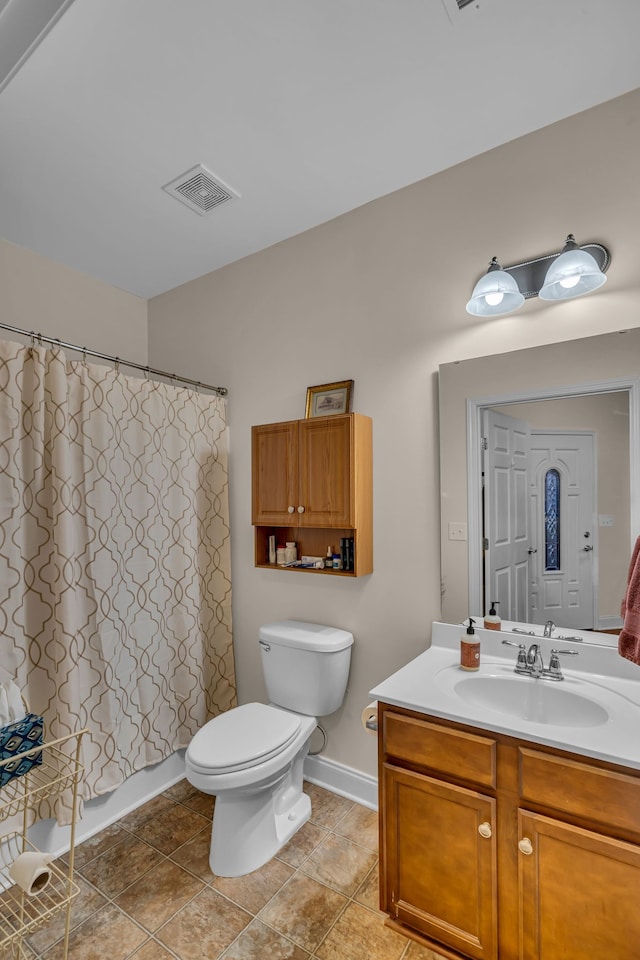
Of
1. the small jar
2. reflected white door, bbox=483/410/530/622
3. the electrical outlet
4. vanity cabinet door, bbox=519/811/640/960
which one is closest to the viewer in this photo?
vanity cabinet door, bbox=519/811/640/960

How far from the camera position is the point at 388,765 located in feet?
4.67

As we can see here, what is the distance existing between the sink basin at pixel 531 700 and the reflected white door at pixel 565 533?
0.25m

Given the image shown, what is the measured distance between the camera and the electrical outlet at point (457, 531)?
1.80 meters

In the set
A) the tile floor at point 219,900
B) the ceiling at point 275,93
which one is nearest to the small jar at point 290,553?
the tile floor at point 219,900

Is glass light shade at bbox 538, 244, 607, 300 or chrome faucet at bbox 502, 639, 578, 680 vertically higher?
glass light shade at bbox 538, 244, 607, 300

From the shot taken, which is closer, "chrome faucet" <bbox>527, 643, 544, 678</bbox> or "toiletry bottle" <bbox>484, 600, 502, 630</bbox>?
"chrome faucet" <bbox>527, 643, 544, 678</bbox>

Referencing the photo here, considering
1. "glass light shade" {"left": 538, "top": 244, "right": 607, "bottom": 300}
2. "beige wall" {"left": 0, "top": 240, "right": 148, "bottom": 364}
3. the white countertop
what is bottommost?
the white countertop

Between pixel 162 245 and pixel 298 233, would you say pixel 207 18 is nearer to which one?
pixel 298 233

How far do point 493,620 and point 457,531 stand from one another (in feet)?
1.14

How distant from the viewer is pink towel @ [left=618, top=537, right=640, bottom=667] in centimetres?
133

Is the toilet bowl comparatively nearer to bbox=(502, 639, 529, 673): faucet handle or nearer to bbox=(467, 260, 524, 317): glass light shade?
bbox=(502, 639, 529, 673): faucet handle

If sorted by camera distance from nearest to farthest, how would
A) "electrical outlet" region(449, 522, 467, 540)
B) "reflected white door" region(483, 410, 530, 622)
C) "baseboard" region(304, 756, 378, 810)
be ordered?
1. "reflected white door" region(483, 410, 530, 622)
2. "electrical outlet" region(449, 522, 467, 540)
3. "baseboard" region(304, 756, 378, 810)

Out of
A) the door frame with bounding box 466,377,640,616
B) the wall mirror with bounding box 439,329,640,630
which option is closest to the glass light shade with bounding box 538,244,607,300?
the wall mirror with bounding box 439,329,640,630

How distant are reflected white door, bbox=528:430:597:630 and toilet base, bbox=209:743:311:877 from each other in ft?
4.11
